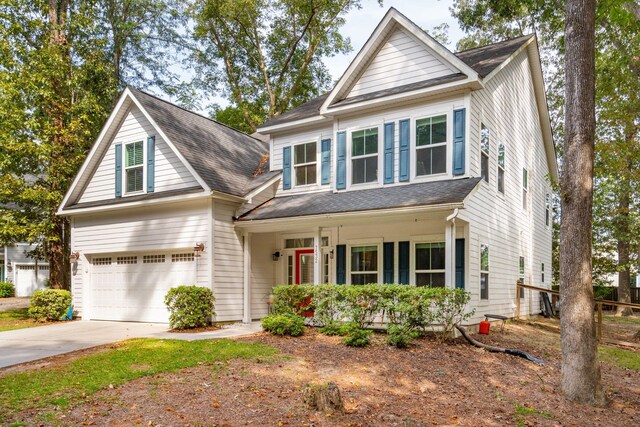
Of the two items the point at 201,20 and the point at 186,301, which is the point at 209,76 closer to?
the point at 201,20

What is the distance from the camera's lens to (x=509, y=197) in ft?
46.9

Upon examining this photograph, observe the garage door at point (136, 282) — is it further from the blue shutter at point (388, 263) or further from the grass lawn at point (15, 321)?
the blue shutter at point (388, 263)

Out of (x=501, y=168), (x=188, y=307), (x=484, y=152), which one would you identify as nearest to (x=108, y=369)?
(x=188, y=307)

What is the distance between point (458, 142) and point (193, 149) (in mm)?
7368

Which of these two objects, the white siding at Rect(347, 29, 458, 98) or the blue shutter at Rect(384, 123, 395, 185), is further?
the blue shutter at Rect(384, 123, 395, 185)

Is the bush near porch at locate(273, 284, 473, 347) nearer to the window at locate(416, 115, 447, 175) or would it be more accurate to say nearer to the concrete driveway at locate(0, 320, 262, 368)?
the concrete driveway at locate(0, 320, 262, 368)

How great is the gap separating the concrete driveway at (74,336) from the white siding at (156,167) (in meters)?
3.94

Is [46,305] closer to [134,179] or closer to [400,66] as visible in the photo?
[134,179]

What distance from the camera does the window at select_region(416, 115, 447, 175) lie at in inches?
455

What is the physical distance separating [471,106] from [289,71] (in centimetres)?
1832

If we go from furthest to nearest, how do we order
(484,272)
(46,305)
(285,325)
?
1. (46,305)
2. (484,272)
3. (285,325)

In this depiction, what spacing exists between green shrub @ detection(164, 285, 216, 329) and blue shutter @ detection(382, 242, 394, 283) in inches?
179

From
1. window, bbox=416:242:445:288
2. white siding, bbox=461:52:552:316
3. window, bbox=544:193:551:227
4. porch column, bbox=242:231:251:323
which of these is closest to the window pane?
porch column, bbox=242:231:251:323

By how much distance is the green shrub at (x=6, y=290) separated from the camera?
86.1ft
